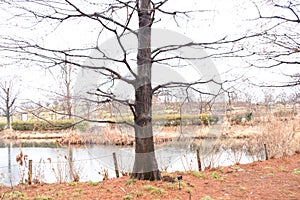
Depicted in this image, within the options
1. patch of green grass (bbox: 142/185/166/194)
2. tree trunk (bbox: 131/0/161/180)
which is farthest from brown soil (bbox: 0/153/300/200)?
tree trunk (bbox: 131/0/161/180)

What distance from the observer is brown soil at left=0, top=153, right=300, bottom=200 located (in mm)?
3020

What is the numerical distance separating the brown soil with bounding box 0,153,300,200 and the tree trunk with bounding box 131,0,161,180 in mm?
213

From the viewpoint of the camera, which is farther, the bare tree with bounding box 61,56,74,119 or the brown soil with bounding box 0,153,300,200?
the bare tree with bounding box 61,56,74,119

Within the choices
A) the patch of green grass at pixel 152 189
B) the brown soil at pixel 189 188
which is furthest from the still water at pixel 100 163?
the patch of green grass at pixel 152 189

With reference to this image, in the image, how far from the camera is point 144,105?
348cm

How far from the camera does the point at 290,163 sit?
511 cm

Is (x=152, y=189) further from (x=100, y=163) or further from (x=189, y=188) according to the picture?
(x=100, y=163)

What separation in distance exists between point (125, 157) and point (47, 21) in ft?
10.0

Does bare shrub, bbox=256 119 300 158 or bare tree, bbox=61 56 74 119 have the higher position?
bare tree, bbox=61 56 74 119

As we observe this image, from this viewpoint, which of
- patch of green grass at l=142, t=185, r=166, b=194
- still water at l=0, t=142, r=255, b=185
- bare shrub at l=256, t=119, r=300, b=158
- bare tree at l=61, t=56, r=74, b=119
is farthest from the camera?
bare shrub at l=256, t=119, r=300, b=158

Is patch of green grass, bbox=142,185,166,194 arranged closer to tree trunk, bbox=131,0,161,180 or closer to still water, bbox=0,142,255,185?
tree trunk, bbox=131,0,161,180

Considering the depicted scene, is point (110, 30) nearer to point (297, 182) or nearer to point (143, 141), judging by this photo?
point (143, 141)

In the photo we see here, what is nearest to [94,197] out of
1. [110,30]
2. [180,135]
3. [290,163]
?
[110,30]

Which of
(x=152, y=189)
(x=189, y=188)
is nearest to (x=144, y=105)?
(x=152, y=189)
